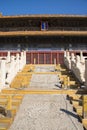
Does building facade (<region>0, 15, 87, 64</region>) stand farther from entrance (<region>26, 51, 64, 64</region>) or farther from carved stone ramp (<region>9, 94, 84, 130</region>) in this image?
carved stone ramp (<region>9, 94, 84, 130</region>)

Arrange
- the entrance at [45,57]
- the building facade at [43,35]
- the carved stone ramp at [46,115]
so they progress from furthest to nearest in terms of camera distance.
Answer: the building facade at [43,35]
the entrance at [45,57]
the carved stone ramp at [46,115]

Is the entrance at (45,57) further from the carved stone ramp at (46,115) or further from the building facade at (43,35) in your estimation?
the carved stone ramp at (46,115)

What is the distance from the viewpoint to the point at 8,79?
53.0 feet

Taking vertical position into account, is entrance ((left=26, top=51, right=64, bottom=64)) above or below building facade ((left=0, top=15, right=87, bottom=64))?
below

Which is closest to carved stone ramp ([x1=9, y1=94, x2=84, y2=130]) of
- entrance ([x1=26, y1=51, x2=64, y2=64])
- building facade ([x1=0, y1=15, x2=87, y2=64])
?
entrance ([x1=26, y1=51, x2=64, y2=64])

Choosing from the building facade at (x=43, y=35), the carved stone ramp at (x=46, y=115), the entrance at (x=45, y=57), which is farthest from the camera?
the building facade at (x=43, y=35)

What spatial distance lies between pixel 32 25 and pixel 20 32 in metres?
2.73

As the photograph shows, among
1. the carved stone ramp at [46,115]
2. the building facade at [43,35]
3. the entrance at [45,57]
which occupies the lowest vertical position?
the carved stone ramp at [46,115]

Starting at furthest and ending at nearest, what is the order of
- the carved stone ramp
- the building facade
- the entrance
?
1. the building facade
2. the entrance
3. the carved stone ramp

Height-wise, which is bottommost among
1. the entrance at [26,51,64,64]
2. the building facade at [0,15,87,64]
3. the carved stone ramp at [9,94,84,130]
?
the carved stone ramp at [9,94,84,130]

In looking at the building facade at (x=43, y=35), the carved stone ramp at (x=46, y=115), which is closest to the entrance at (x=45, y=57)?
the building facade at (x=43, y=35)

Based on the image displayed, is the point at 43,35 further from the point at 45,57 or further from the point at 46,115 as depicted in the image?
the point at 46,115

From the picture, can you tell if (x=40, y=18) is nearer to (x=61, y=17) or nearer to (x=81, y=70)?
(x=61, y=17)

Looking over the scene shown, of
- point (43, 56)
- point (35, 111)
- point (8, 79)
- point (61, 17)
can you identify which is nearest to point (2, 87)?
point (8, 79)
